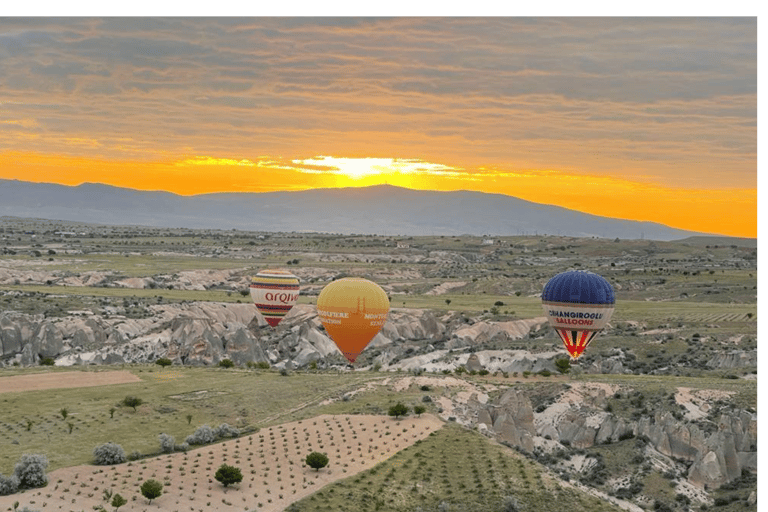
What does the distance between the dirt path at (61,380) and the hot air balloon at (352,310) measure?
2001cm

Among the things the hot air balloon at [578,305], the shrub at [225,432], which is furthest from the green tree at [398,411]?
the hot air balloon at [578,305]

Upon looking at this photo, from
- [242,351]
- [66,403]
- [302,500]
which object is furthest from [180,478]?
[242,351]

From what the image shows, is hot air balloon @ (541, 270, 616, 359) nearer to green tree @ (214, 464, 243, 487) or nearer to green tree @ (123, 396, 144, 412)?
green tree @ (123, 396, 144, 412)

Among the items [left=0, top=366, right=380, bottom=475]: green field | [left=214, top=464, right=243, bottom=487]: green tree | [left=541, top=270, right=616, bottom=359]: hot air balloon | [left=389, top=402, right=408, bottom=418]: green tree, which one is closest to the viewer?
[left=214, top=464, right=243, bottom=487]: green tree

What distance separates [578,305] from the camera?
103500 mm

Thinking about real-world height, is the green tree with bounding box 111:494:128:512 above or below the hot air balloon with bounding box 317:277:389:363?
below

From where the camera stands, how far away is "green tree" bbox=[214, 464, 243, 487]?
61938 mm

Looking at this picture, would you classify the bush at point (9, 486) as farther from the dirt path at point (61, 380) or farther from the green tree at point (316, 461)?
the dirt path at point (61, 380)

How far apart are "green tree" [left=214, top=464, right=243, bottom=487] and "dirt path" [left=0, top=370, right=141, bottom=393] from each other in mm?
27613

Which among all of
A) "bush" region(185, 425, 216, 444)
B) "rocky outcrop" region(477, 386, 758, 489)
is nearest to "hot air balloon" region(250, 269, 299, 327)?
"rocky outcrop" region(477, 386, 758, 489)

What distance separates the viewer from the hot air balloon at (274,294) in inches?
5384

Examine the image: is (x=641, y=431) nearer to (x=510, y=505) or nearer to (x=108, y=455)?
(x=510, y=505)

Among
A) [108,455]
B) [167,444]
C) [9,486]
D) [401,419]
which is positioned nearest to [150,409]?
[167,444]

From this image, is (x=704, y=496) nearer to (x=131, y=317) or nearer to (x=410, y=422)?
(x=410, y=422)
